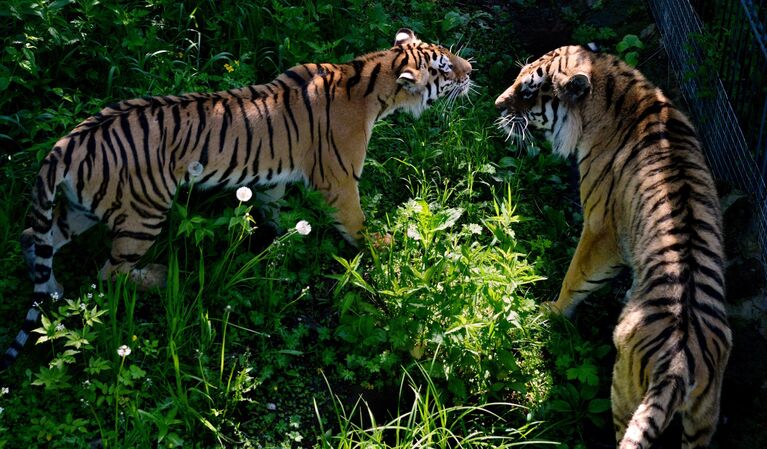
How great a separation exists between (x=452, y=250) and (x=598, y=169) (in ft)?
2.77

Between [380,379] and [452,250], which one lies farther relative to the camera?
[452,250]

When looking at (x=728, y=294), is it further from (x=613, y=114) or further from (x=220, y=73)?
(x=220, y=73)

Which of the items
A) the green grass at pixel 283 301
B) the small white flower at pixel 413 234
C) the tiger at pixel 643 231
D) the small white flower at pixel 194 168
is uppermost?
the tiger at pixel 643 231

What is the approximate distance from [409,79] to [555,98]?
0.79m

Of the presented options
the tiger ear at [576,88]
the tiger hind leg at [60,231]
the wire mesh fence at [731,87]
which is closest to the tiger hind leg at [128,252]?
the tiger hind leg at [60,231]

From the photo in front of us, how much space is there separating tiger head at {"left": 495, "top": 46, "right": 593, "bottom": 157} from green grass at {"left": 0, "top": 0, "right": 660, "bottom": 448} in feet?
1.46

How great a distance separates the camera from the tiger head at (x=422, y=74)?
507cm

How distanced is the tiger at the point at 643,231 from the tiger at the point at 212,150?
2.44 feet

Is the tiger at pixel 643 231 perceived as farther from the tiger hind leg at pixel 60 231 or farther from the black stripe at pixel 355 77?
the tiger hind leg at pixel 60 231

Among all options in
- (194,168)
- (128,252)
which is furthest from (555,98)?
(128,252)

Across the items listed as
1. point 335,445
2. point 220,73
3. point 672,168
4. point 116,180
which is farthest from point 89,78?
point 672,168

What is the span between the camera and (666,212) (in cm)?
401

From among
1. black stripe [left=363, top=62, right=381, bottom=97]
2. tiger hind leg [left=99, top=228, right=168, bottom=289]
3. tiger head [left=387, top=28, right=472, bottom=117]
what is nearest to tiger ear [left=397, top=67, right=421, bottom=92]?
tiger head [left=387, top=28, right=472, bottom=117]

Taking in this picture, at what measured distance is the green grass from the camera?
392 centimetres
